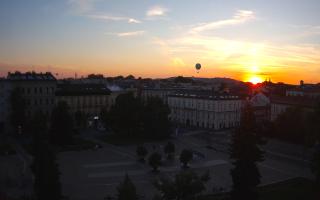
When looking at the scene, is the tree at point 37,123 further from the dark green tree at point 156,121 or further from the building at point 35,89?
the dark green tree at point 156,121

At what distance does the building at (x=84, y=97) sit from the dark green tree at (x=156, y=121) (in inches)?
703

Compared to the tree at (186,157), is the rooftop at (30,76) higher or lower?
higher

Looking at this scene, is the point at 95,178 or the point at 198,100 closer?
the point at 95,178

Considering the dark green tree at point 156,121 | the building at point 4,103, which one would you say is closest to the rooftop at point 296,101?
the dark green tree at point 156,121

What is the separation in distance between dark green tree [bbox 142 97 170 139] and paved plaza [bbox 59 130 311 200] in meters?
3.39

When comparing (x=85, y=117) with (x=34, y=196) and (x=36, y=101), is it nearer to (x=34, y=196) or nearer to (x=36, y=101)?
(x=36, y=101)

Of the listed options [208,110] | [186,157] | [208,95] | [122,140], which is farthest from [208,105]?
[186,157]

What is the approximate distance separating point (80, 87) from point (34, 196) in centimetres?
4699

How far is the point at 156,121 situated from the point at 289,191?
1121 inches

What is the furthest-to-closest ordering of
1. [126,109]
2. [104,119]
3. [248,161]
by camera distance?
[104,119]
[126,109]
[248,161]

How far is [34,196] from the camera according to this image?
31562mm

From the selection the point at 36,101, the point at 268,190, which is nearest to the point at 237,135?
the point at 268,190

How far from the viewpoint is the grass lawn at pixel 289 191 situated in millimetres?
33625

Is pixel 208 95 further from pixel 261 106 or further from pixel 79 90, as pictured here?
pixel 79 90
